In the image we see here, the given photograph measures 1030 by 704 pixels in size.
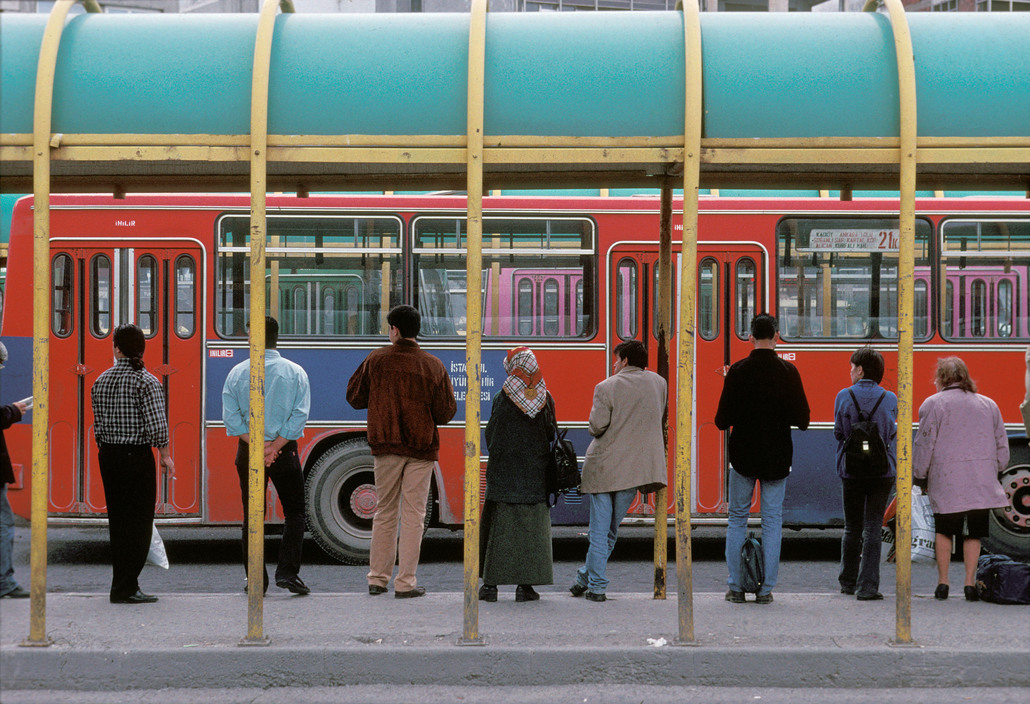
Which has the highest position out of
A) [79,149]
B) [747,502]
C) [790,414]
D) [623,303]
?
[79,149]

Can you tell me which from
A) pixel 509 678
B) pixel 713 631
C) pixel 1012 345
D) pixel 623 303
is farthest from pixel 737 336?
pixel 509 678

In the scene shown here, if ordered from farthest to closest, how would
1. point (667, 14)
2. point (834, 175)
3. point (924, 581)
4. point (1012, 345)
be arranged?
point (1012, 345) < point (924, 581) < point (834, 175) < point (667, 14)

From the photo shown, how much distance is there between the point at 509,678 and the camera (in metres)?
5.78

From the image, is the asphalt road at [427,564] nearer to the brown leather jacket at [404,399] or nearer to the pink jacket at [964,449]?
the pink jacket at [964,449]

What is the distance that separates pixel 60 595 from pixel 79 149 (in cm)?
294

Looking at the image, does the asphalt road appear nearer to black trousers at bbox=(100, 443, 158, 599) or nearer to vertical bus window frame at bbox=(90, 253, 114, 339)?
black trousers at bbox=(100, 443, 158, 599)

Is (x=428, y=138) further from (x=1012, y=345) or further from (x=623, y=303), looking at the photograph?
(x=1012, y=345)

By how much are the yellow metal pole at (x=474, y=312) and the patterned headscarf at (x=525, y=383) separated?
107cm

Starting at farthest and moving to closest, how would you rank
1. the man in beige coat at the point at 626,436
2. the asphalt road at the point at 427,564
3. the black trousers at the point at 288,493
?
the asphalt road at the point at 427,564 < the black trousers at the point at 288,493 < the man in beige coat at the point at 626,436

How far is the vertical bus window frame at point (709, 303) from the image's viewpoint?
9.88 m

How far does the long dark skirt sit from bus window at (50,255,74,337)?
4378 millimetres

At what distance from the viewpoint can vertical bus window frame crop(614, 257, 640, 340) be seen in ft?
32.0

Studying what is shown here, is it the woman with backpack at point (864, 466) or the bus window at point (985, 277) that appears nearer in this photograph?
the woman with backpack at point (864, 466)

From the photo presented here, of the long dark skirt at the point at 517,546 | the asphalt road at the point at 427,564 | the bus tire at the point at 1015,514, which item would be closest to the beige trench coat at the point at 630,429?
the long dark skirt at the point at 517,546
